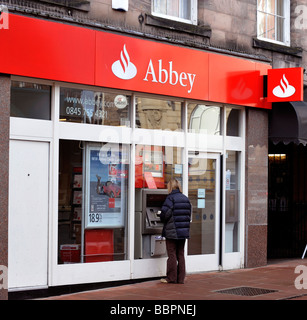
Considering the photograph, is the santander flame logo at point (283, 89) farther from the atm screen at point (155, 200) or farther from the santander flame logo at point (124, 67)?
the santander flame logo at point (124, 67)

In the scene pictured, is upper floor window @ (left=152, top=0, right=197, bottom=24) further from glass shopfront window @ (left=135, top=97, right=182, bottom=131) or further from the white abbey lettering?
glass shopfront window @ (left=135, top=97, right=182, bottom=131)

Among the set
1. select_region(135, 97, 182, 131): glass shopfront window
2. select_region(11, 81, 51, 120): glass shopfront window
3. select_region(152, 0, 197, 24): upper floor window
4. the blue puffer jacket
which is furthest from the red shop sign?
the blue puffer jacket

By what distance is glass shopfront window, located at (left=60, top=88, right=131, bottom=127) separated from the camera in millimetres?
10570

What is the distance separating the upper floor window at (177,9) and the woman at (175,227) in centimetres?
320

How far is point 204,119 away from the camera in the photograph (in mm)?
12766

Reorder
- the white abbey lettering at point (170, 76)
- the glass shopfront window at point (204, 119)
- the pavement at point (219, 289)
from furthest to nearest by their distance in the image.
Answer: the glass shopfront window at point (204, 119)
the white abbey lettering at point (170, 76)
the pavement at point (219, 289)

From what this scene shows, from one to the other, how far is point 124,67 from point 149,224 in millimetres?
2752

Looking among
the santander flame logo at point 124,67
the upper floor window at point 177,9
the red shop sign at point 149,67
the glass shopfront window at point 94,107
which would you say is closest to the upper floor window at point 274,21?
the upper floor window at point 177,9

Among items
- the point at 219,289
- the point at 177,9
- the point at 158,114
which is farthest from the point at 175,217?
the point at 177,9

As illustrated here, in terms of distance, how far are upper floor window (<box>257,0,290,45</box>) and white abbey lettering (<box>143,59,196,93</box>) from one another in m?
2.77

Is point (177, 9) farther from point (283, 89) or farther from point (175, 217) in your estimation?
point (175, 217)

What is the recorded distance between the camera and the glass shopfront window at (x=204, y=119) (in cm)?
1255

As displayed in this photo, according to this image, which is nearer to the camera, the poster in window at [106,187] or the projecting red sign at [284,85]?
the poster in window at [106,187]

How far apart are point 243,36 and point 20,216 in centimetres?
624
